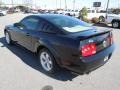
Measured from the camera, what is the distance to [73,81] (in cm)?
419

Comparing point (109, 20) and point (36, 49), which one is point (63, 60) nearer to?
point (36, 49)

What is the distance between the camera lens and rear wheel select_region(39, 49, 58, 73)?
4383 mm

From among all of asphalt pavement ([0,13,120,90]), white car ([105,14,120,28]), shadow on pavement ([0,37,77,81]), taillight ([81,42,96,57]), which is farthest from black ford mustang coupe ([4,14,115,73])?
white car ([105,14,120,28])

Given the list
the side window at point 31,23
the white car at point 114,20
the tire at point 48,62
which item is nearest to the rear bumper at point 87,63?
the tire at point 48,62

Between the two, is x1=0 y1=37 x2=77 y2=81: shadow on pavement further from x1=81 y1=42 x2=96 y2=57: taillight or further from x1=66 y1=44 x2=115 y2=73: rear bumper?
x1=81 y1=42 x2=96 y2=57: taillight

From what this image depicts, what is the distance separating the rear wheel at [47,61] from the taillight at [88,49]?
3.18 ft

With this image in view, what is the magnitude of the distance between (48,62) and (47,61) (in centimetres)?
5

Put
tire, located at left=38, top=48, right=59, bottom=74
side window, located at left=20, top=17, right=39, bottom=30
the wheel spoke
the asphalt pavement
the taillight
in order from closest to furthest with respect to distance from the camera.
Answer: the taillight < the asphalt pavement < tire, located at left=38, top=48, right=59, bottom=74 < the wheel spoke < side window, located at left=20, top=17, right=39, bottom=30

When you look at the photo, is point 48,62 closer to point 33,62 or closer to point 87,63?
point 33,62

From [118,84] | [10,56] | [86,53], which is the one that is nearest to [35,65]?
[10,56]

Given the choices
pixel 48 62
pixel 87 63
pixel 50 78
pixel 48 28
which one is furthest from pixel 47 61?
pixel 87 63

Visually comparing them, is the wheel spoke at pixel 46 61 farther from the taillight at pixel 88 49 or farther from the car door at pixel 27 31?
the taillight at pixel 88 49

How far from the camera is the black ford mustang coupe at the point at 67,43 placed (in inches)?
146

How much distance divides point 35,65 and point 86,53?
204 centimetres
